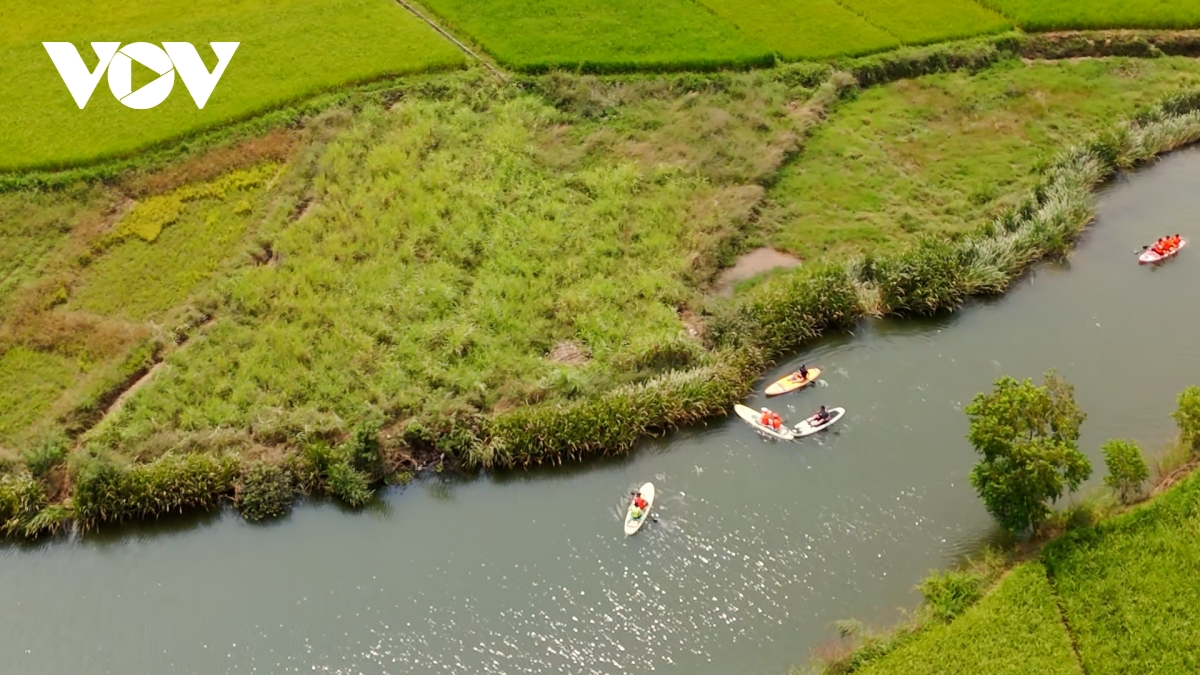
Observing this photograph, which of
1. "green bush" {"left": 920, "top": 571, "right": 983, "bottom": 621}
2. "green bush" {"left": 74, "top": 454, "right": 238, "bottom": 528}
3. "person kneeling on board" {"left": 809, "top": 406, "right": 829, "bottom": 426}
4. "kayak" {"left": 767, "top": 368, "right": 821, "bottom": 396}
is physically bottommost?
"green bush" {"left": 920, "top": 571, "right": 983, "bottom": 621}

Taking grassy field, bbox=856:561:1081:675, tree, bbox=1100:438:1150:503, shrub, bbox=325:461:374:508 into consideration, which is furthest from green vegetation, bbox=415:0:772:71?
grassy field, bbox=856:561:1081:675

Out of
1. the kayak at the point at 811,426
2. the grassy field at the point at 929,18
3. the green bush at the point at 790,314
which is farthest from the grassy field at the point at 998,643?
the grassy field at the point at 929,18

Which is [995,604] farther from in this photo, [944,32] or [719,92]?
[944,32]

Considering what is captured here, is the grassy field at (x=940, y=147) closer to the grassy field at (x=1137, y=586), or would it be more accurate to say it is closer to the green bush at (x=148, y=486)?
the grassy field at (x=1137, y=586)

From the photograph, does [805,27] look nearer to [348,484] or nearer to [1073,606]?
[1073,606]

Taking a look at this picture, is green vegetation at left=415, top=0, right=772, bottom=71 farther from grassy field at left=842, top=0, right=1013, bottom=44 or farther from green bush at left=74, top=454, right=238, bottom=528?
green bush at left=74, top=454, right=238, bottom=528

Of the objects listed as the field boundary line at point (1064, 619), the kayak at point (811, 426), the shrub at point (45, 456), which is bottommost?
the field boundary line at point (1064, 619)

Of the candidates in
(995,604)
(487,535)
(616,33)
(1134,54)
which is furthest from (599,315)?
(1134,54)
